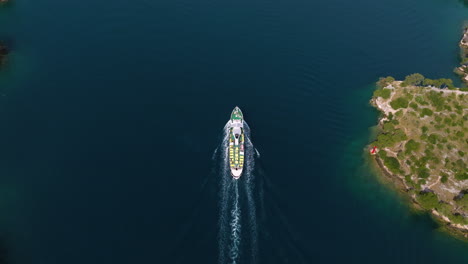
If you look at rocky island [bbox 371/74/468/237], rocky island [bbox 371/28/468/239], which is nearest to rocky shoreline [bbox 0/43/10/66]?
rocky island [bbox 371/28/468/239]

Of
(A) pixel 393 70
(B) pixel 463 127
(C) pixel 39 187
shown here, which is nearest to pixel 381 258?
(B) pixel 463 127

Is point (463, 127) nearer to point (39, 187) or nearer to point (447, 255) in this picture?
point (447, 255)

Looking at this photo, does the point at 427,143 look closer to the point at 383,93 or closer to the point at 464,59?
the point at 383,93

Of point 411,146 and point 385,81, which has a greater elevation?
point 385,81

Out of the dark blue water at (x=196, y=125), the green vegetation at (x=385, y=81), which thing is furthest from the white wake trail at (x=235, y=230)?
the green vegetation at (x=385, y=81)

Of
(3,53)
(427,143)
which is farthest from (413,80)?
(3,53)

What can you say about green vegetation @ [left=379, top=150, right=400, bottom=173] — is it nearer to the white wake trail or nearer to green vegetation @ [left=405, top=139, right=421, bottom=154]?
green vegetation @ [left=405, top=139, right=421, bottom=154]

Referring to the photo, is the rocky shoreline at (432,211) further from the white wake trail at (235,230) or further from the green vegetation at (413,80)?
the white wake trail at (235,230)
